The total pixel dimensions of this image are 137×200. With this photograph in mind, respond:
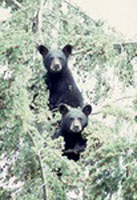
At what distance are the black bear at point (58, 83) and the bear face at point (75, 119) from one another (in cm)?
98

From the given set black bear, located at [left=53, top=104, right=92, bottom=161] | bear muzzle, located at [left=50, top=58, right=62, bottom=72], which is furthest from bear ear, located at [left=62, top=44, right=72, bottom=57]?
black bear, located at [left=53, top=104, right=92, bottom=161]

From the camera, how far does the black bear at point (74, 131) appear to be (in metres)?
9.52

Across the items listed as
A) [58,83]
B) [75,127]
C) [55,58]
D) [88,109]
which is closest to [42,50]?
[55,58]

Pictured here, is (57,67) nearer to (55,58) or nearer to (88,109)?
(55,58)

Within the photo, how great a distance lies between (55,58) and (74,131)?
76.1 inches

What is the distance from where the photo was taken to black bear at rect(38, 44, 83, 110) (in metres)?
11.0

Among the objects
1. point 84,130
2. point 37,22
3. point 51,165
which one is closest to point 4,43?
point 51,165

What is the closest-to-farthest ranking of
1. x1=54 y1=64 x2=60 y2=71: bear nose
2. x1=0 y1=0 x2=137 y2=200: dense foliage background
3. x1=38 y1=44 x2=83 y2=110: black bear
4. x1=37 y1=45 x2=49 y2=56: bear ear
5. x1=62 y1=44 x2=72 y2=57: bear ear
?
x1=0 y1=0 x2=137 y2=200: dense foliage background → x1=37 y1=45 x2=49 y2=56: bear ear → x1=62 y1=44 x2=72 y2=57: bear ear → x1=38 y1=44 x2=83 y2=110: black bear → x1=54 y1=64 x2=60 y2=71: bear nose

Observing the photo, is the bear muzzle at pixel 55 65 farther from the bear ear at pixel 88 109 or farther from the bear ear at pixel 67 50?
the bear ear at pixel 88 109

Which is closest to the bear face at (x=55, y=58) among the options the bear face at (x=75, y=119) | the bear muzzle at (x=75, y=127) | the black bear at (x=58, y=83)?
the black bear at (x=58, y=83)

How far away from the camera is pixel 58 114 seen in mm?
9141

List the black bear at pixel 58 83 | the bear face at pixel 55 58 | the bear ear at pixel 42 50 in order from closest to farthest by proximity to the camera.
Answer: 1. the bear ear at pixel 42 50
2. the bear face at pixel 55 58
3. the black bear at pixel 58 83

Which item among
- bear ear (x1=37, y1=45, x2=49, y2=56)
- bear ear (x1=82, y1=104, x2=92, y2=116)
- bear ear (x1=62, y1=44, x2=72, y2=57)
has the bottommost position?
bear ear (x1=82, y1=104, x2=92, y2=116)

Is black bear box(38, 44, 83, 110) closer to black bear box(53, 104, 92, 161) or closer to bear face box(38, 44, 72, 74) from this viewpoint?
bear face box(38, 44, 72, 74)
